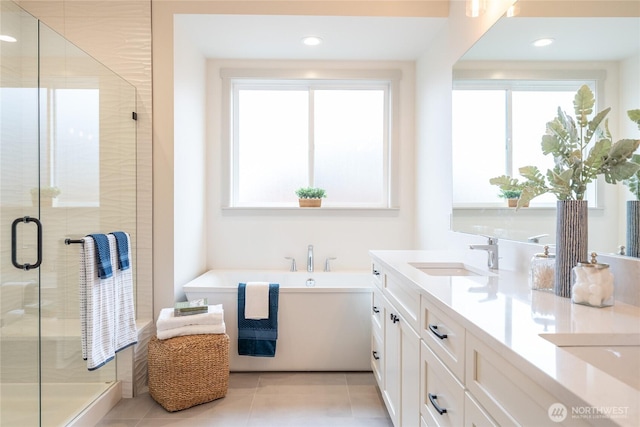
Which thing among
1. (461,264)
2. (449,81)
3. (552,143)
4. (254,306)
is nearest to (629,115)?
(552,143)

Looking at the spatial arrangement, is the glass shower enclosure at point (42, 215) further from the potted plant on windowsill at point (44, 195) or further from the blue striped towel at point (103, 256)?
the blue striped towel at point (103, 256)

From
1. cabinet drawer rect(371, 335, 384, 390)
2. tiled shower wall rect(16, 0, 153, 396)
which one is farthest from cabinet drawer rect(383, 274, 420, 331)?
tiled shower wall rect(16, 0, 153, 396)

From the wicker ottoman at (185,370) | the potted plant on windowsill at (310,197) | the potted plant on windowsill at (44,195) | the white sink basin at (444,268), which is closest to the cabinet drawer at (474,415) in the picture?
the white sink basin at (444,268)

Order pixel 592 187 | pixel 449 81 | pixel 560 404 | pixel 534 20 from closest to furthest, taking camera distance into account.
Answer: pixel 560 404 < pixel 592 187 < pixel 534 20 < pixel 449 81

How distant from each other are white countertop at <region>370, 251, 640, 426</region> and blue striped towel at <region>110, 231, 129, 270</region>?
167 centimetres

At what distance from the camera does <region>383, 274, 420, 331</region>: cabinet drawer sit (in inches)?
59.4

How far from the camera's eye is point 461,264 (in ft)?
6.95

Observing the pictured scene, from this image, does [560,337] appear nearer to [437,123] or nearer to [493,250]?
[493,250]

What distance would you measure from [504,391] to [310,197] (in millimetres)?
2588

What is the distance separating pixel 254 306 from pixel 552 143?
2.03 m

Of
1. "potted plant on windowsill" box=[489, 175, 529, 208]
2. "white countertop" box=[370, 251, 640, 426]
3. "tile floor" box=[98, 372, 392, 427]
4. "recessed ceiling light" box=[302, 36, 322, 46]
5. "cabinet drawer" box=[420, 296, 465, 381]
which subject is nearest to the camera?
"white countertop" box=[370, 251, 640, 426]

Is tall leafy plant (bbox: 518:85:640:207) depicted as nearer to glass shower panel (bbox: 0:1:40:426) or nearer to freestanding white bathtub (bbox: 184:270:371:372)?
freestanding white bathtub (bbox: 184:270:371:372)

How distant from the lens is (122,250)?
7.24 ft

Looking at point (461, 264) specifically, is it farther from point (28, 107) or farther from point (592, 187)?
point (28, 107)
